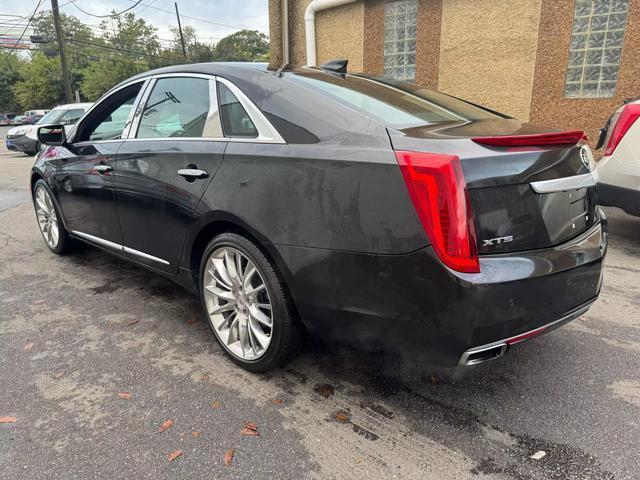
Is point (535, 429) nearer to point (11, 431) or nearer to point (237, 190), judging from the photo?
point (237, 190)

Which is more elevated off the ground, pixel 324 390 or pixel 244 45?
pixel 244 45

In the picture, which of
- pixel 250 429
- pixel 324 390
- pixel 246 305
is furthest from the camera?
pixel 246 305

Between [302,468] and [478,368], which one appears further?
[478,368]

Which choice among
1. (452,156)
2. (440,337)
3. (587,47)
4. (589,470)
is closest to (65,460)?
(440,337)

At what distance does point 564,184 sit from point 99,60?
217 feet

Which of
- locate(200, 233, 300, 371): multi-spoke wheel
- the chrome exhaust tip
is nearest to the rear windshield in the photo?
locate(200, 233, 300, 371): multi-spoke wheel

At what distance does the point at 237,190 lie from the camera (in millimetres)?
2400

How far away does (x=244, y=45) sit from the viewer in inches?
2785

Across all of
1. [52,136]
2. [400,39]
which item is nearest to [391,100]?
[52,136]

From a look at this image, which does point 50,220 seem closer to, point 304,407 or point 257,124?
point 257,124

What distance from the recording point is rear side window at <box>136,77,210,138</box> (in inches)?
111

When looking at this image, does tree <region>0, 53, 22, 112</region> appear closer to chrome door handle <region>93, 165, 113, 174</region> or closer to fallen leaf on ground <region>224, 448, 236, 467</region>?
chrome door handle <region>93, 165, 113, 174</region>

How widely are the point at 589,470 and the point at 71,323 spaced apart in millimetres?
3081

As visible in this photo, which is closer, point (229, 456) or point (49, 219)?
point (229, 456)
